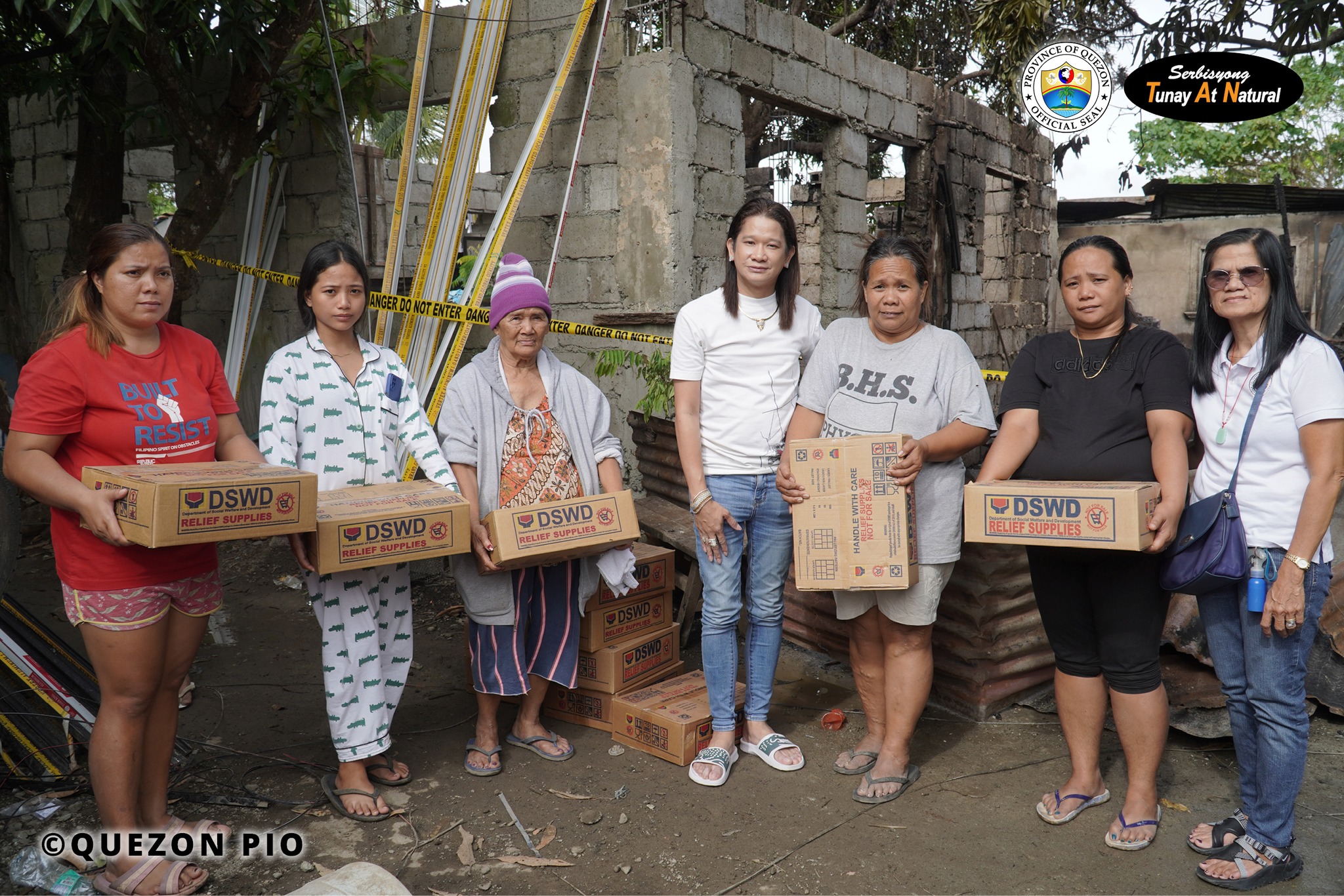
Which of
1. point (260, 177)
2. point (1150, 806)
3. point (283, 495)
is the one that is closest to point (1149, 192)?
point (260, 177)

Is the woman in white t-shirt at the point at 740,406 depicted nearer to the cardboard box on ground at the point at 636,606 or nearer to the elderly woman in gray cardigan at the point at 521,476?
the elderly woman in gray cardigan at the point at 521,476

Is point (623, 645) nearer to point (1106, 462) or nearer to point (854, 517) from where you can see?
point (854, 517)

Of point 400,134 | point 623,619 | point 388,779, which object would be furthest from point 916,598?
point 400,134

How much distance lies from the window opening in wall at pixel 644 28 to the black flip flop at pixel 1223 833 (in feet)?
15.5

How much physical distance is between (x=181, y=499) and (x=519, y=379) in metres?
1.32

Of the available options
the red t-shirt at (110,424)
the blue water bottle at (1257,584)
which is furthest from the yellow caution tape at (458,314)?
the blue water bottle at (1257,584)

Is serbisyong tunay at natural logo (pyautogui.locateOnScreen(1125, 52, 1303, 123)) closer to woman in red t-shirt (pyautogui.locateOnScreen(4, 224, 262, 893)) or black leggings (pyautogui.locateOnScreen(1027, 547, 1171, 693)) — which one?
black leggings (pyautogui.locateOnScreen(1027, 547, 1171, 693))

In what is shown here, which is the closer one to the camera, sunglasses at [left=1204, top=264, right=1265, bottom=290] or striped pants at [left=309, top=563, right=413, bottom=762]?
sunglasses at [left=1204, top=264, right=1265, bottom=290]

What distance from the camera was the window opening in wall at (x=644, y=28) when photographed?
559cm

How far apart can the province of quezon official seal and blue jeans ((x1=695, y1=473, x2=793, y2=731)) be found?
7.01 meters

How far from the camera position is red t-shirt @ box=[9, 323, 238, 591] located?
8.23 feet

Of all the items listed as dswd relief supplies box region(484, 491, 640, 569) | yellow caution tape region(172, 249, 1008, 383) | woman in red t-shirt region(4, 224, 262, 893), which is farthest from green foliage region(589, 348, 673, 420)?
woman in red t-shirt region(4, 224, 262, 893)

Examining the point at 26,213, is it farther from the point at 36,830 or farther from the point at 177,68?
the point at 36,830

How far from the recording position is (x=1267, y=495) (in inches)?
103
